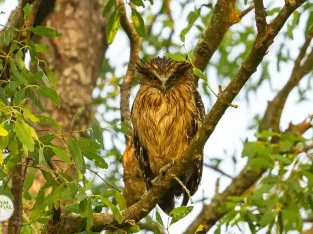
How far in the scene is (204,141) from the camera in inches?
120

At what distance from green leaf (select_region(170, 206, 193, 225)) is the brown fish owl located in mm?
1351

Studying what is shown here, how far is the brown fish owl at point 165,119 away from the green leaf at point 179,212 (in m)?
1.35

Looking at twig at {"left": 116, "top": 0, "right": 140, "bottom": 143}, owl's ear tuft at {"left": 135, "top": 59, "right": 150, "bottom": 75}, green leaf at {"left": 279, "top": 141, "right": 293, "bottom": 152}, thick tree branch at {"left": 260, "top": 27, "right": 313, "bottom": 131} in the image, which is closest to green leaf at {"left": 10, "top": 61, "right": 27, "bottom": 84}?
twig at {"left": 116, "top": 0, "right": 140, "bottom": 143}

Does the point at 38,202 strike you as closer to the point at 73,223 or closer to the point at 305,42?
the point at 73,223

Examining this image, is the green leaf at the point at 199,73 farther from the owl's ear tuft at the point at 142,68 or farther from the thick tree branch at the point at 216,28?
the owl's ear tuft at the point at 142,68

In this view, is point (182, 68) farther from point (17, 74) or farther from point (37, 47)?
point (17, 74)

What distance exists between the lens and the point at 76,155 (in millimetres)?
2859

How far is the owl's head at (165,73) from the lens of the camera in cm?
478

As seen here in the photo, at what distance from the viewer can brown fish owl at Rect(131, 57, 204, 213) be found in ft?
14.8

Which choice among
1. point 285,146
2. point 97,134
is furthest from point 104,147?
point 285,146

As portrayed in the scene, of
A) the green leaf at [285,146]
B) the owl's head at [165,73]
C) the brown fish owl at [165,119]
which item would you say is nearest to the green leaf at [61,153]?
the brown fish owl at [165,119]

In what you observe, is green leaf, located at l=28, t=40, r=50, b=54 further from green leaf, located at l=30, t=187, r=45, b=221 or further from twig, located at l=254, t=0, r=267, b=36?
twig, located at l=254, t=0, r=267, b=36

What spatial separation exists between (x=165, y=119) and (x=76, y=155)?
5.77 ft
